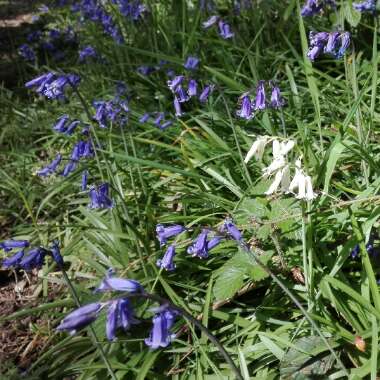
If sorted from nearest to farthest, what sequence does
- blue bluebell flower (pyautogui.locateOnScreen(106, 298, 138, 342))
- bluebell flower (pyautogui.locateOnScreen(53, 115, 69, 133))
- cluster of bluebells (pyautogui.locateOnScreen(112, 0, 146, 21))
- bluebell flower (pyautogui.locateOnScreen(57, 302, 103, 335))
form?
bluebell flower (pyautogui.locateOnScreen(57, 302, 103, 335)), blue bluebell flower (pyautogui.locateOnScreen(106, 298, 138, 342)), bluebell flower (pyautogui.locateOnScreen(53, 115, 69, 133)), cluster of bluebells (pyautogui.locateOnScreen(112, 0, 146, 21))

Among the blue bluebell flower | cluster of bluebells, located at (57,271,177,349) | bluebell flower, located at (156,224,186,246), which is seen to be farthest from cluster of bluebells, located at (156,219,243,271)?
the blue bluebell flower

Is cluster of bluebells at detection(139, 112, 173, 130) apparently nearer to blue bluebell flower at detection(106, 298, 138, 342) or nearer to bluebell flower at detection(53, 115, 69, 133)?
bluebell flower at detection(53, 115, 69, 133)

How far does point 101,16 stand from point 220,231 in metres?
4.83

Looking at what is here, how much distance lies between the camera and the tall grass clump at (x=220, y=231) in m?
2.76

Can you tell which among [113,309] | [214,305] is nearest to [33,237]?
[214,305]

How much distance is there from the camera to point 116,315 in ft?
6.22

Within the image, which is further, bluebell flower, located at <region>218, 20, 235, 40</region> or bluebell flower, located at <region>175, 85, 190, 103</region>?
bluebell flower, located at <region>218, 20, 235, 40</region>

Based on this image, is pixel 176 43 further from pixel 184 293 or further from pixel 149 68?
pixel 184 293

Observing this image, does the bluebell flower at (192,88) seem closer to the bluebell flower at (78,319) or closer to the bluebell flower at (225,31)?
→ the bluebell flower at (225,31)

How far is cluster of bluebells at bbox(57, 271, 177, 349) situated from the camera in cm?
175

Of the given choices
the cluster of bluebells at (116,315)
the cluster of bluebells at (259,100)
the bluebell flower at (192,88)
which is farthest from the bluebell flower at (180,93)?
the cluster of bluebells at (116,315)

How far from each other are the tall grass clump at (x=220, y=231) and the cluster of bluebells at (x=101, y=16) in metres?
0.77

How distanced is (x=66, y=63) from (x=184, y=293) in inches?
212

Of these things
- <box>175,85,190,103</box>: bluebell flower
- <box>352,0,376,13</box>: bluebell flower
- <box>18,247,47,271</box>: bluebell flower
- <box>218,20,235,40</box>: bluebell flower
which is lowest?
<box>18,247,47,271</box>: bluebell flower
